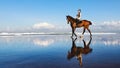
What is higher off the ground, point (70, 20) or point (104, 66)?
point (70, 20)

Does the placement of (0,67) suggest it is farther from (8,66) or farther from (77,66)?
(77,66)

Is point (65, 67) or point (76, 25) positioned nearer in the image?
point (65, 67)

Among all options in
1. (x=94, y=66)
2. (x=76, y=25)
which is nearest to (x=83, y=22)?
(x=76, y=25)

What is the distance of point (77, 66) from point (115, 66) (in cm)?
111

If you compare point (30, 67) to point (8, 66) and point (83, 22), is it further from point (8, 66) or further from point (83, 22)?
point (83, 22)

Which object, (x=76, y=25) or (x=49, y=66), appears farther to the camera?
(x=76, y=25)

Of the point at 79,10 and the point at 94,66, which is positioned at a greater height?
the point at 79,10

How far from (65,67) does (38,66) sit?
84 cm

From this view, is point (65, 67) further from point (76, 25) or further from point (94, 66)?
point (76, 25)

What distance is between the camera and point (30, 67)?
6707 millimetres

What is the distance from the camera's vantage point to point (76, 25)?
2414 cm

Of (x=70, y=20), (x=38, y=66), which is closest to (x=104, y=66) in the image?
(x=38, y=66)

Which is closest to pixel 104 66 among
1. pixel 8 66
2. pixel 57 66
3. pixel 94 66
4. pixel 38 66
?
pixel 94 66

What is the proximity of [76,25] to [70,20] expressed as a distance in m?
0.93
